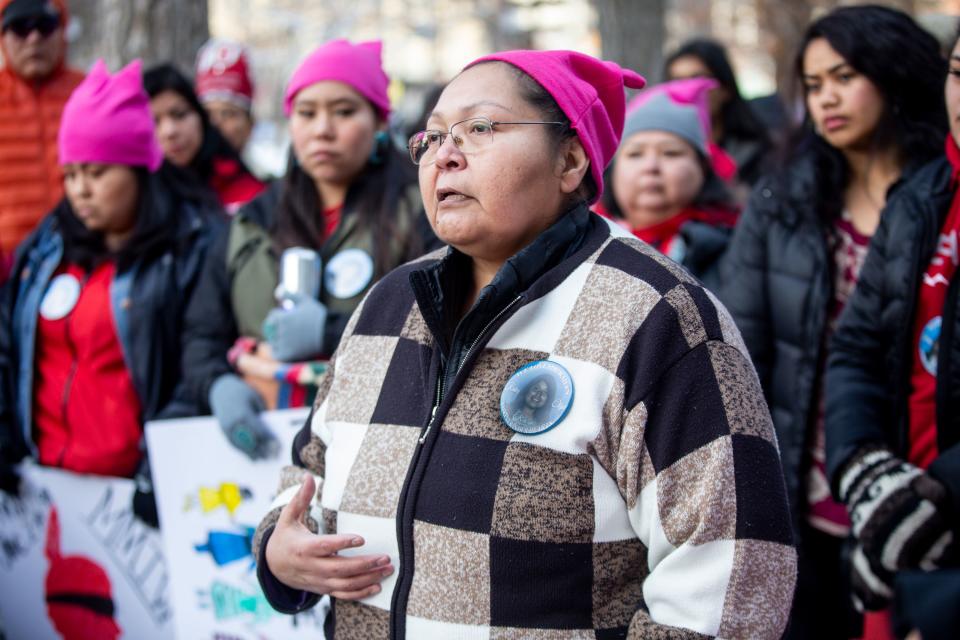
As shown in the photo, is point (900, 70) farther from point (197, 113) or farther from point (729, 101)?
point (197, 113)

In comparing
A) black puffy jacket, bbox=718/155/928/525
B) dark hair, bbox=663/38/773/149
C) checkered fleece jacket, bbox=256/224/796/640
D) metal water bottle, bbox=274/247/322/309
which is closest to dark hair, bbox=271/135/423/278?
metal water bottle, bbox=274/247/322/309

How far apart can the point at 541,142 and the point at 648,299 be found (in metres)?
0.42

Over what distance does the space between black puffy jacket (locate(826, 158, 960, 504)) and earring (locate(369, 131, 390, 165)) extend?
180 cm

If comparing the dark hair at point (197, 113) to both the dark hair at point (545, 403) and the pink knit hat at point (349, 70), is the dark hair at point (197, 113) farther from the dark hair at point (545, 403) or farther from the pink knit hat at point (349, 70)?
the dark hair at point (545, 403)

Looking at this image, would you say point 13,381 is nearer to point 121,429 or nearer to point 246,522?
point 121,429

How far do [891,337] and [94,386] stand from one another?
296 cm

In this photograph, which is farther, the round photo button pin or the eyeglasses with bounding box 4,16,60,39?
the eyeglasses with bounding box 4,16,60,39

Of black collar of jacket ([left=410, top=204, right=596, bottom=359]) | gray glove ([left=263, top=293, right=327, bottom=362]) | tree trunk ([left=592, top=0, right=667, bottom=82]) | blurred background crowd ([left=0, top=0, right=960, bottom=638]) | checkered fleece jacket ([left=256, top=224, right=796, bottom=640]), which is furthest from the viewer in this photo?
tree trunk ([left=592, top=0, right=667, bottom=82])

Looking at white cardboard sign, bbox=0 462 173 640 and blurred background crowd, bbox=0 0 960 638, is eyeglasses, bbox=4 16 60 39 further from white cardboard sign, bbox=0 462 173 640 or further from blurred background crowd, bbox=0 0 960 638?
white cardboard sign, bbox=0 462 173 640

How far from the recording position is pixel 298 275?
3.40 m

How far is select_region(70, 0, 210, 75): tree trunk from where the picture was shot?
6027 mm

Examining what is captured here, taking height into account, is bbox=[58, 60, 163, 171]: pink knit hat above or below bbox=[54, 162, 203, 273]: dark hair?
above

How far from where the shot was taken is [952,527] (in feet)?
7.35

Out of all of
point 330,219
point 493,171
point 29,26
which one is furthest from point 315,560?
point 29,26
